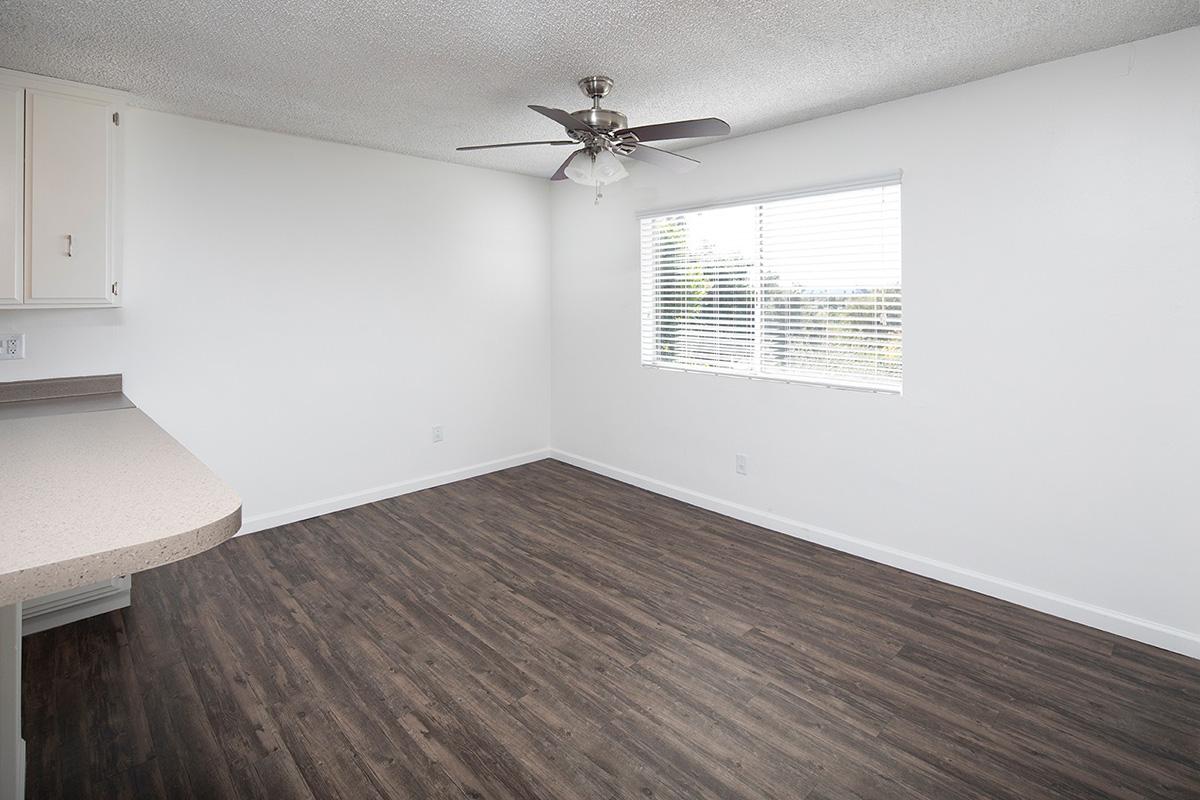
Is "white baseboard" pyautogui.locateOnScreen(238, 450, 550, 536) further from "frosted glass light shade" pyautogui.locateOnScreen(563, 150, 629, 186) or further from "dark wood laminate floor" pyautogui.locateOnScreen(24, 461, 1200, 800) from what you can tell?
"frosted glass light shade" pyautogui.locateOnScreen(563, 150, 629, 186)

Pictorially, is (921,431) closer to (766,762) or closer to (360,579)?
(766,762)

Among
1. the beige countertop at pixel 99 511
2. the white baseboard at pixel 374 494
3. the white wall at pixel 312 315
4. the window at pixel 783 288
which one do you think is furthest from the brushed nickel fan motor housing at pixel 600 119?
the white baseboard at pixel 374 494

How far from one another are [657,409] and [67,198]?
11.4 ft

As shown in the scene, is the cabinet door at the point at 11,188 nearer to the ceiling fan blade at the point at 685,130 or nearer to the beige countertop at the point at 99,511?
the beige countertop at the point at 99,511

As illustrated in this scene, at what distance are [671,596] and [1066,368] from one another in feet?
6.62

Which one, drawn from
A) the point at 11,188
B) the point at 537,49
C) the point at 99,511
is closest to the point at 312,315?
the point at 11,188

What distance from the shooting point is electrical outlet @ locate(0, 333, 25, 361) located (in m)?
3.00

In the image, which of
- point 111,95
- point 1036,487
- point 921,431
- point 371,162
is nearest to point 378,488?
point 371,162

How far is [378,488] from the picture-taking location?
174 inches

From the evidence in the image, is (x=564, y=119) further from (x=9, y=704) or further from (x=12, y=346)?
(x=12, y=346)

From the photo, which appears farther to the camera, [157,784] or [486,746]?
[486,746]

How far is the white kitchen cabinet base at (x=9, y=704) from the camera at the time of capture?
143cm

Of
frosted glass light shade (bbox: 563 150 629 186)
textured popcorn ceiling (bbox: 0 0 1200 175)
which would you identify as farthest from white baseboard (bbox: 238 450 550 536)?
frosted glass light shade (bbox: 563 150 629 186)

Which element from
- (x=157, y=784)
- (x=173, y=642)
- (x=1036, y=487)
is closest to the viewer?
(x=157, y=784)
